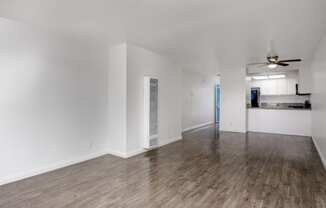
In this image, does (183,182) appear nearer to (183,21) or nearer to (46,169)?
(46,169)

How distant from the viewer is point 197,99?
353 inches

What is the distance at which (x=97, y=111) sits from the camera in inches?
177

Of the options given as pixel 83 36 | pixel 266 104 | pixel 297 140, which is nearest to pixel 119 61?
pixel 83 36

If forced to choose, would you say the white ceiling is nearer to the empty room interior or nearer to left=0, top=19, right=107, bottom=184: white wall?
the empty room interior

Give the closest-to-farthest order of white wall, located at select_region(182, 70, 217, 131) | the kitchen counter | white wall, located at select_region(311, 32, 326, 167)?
white wall, located at select_region(311, 32, 326, 167) → the kitchen counter → white wall, located at select_region(182, 70, 217, 131)

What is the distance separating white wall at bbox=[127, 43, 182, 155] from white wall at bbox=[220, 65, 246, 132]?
99.2 inches

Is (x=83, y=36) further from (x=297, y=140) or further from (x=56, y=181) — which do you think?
(x=297, y=140)

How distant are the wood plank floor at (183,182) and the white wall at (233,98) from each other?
9.42 ft

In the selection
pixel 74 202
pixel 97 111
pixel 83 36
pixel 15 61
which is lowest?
pixel 74 202

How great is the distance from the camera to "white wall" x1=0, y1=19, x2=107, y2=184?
3108mm

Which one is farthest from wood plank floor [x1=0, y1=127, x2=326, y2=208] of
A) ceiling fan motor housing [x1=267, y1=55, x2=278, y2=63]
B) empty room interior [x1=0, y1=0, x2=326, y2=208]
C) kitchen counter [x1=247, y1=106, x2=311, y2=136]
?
kitchen counter [x1=247, y1=106, x2=311, y2=136]

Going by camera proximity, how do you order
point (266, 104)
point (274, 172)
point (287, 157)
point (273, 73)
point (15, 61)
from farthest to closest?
1. point (266, 104)
2. point (273, 73)
3. point (287, 157)
4. point (274, 172)
5. point (15, 61)

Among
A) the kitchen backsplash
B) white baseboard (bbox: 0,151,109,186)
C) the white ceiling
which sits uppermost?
the white ceiling

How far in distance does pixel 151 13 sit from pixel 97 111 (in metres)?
2.53
